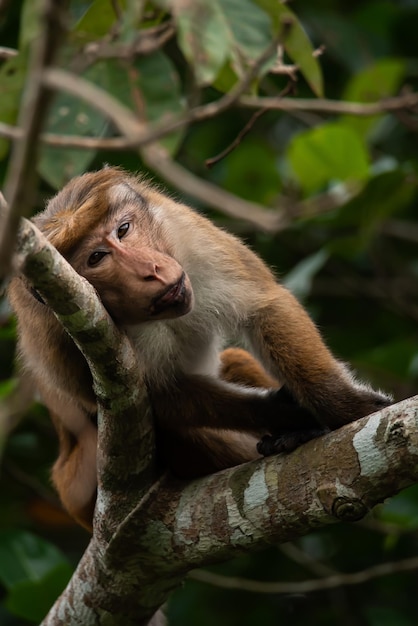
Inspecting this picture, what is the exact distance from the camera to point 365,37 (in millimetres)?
5621

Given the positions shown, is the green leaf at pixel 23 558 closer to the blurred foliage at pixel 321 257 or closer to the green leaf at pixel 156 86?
the blurred foliage at pixel 321 257

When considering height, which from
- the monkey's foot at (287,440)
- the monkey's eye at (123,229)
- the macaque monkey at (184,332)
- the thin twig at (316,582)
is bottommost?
the thin twig at (316,582)

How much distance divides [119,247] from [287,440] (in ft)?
2.55

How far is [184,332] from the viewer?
3430 millimetres

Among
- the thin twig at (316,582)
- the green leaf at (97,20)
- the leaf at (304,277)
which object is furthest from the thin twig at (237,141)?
the thin twig at (316,582)

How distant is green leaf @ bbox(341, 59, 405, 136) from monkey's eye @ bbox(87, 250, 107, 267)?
2.37 m

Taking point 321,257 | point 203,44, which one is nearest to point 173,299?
point 203,44

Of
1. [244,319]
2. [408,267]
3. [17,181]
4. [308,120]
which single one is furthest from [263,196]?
[17,181]

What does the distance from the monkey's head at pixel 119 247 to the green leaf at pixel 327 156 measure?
5.08 ft

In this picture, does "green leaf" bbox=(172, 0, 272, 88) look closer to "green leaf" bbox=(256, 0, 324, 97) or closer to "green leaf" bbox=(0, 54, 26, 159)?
"green leaf" bbox=(256, 0, 324, 97)

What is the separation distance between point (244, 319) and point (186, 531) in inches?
30.1

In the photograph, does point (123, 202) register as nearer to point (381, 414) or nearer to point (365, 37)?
point (381, 414)

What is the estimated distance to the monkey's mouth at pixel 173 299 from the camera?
2.85 meters

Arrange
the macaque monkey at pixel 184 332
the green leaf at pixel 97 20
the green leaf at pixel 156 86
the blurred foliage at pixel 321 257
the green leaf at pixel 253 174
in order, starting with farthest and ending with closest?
the green leaf at pixel 253 174 < the blurred foliage at pixel 321 257 < the green leaf at pixel 156 86 < the green leaf at pixel 97 20 < the macaque monkey at pixel 184 332
